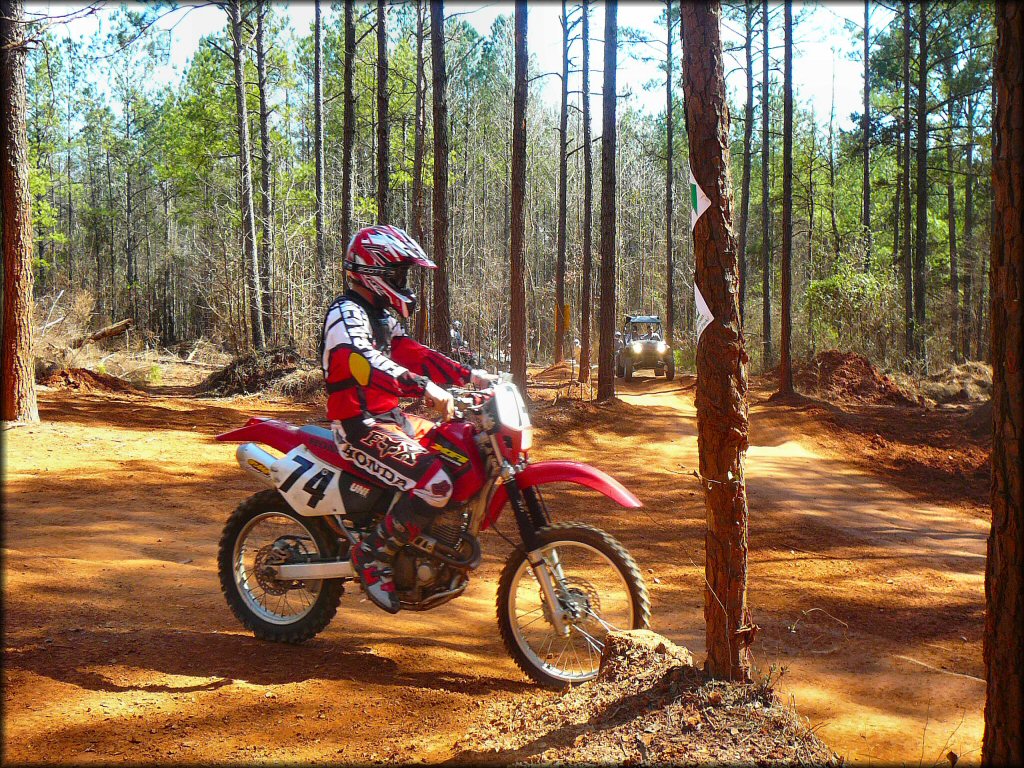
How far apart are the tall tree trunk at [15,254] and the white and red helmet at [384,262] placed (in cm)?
865

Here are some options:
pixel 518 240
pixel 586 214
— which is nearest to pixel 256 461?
pixel 518 240

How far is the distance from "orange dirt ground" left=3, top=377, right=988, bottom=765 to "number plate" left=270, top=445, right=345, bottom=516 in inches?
33.8

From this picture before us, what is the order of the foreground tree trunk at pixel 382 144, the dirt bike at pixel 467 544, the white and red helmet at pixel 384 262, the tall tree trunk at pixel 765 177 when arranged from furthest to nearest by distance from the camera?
the tall tree trunk at pixel 765 177
the foreground tree trunk at pixel 382 144
the white and red helmet at pixel 384 262
the dirt bike at pixel 467 544

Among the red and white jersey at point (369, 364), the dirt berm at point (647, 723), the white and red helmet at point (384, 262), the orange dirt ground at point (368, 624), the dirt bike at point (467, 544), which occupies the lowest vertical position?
the orange dirt ground at point (368, 624)

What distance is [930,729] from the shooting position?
394cm

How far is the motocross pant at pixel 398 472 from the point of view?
4211mm

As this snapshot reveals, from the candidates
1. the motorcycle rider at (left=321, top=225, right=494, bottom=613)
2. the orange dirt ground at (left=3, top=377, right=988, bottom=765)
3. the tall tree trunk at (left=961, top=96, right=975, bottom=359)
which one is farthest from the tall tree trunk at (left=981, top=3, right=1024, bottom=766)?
the tall tree trunk at (left=961, top=96, right=975, bottom=359)

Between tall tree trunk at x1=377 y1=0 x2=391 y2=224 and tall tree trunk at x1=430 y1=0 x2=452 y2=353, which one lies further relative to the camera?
tall tree trunk at x1=377 y1=0 x2=391 y2=224

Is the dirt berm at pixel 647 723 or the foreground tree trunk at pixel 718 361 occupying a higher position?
the foreground tree trunk at pixel 718 361

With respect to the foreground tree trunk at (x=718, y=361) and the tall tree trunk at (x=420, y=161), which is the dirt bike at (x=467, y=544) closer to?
the foreground tree trunk at (x=718, y=361)

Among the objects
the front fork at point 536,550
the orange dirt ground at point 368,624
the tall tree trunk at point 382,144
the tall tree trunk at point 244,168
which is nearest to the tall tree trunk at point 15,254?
the orange dirt ground at point 368,624

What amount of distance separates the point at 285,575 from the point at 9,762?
1705mm

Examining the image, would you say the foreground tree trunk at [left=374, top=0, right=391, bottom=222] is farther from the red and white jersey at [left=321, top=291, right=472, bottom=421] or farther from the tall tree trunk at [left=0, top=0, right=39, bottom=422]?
the red and white jersey at [left=321, top=291, right=472, bottom=421]

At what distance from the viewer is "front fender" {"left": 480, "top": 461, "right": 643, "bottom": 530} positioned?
399cm
